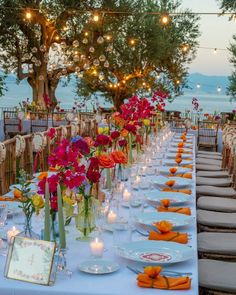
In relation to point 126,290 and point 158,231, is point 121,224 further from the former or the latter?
point 126,290

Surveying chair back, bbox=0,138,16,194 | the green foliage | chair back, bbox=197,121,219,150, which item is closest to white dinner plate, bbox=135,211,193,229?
chair back, bbox=0,138,16,194

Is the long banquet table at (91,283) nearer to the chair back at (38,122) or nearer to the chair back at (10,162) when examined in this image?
the chair back at (10,162)

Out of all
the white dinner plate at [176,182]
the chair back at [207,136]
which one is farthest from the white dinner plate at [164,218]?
the chair back at [207,136]

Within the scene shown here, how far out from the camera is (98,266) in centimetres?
197

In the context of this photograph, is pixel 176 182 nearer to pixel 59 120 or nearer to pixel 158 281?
pixel 158 281

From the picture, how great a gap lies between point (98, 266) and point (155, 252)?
0.97 ft

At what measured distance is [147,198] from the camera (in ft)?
10.4

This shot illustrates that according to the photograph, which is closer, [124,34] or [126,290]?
[126,290]

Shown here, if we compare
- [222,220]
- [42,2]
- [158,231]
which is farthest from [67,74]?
[158,231]

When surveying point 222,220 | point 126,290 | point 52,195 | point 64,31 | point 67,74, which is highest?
point 64,31

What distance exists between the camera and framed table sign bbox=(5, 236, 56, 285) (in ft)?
5.95

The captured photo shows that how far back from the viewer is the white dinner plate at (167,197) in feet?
Result: 10.4

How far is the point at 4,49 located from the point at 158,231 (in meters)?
14.1

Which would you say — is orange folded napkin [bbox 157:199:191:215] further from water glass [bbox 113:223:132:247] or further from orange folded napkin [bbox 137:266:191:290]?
orange folded napkin [bbox 137:266:191:290]
